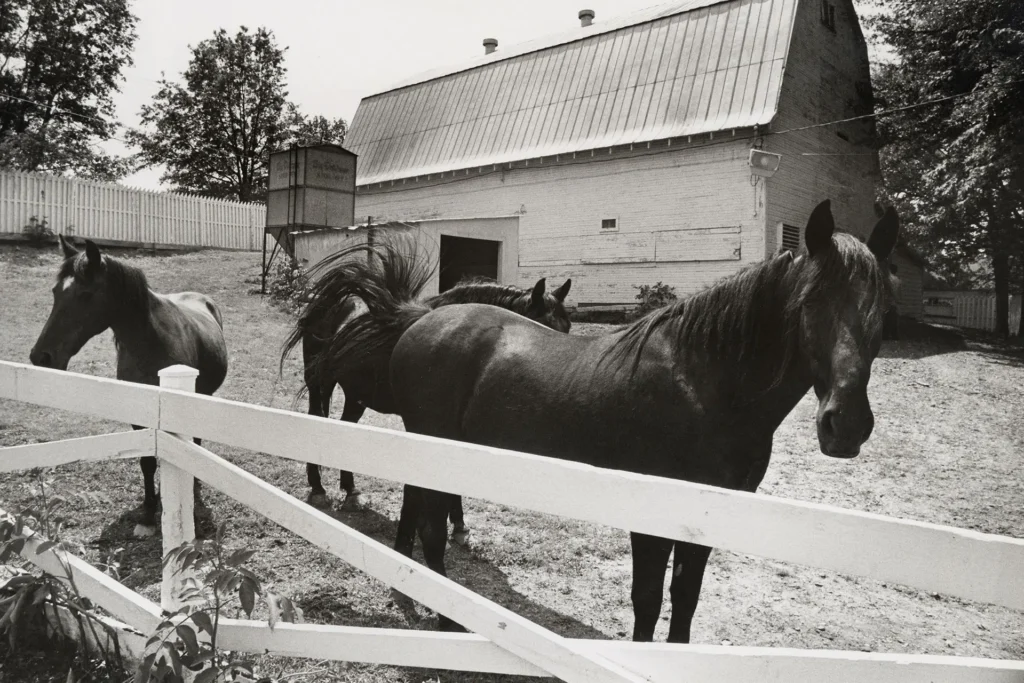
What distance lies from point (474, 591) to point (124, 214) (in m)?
20.2

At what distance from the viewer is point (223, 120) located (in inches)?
1528

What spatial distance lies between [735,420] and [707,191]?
1399 cm

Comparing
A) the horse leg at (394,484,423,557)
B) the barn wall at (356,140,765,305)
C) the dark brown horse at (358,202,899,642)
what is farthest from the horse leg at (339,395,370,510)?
the barn wall at (356,140,765,305)

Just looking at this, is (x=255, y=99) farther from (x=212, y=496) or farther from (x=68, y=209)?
(x=212, y=496)

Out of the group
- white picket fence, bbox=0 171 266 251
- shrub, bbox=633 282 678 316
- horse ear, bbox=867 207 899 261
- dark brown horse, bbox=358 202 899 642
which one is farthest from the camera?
white picket fence, bbox=0 171 266 251

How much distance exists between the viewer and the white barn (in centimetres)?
1523

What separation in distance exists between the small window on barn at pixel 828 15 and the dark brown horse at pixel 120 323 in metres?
17.4

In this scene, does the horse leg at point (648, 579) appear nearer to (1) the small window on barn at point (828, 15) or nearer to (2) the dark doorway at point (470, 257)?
(2) the dark doorway at point (470, 257)

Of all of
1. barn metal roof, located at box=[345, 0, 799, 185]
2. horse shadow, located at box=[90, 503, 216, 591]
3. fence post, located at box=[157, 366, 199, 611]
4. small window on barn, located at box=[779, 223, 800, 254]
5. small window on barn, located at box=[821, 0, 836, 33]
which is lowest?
horse shadow, located at box=[90, 503, 216, 591]

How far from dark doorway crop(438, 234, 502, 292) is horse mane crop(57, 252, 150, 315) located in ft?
38.3

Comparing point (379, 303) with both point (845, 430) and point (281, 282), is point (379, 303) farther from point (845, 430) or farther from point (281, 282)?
point (281, 282)

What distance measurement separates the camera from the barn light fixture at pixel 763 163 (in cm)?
1465

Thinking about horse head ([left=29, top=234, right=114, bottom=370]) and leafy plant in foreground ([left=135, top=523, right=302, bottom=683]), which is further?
horse head ([left=29, top=234, right=114, bottom=370])

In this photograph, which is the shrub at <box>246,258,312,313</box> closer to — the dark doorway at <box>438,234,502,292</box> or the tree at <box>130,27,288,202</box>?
the dark doorway at <box>438,234,502,292</box>
